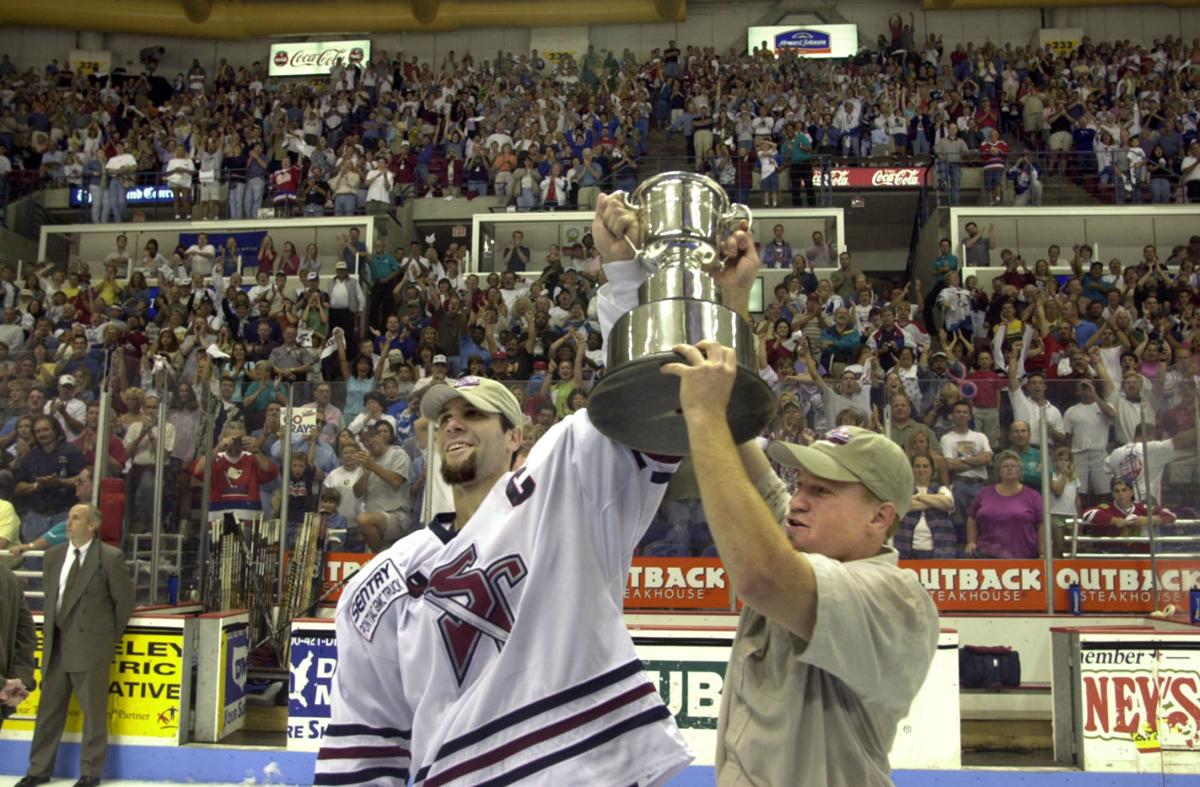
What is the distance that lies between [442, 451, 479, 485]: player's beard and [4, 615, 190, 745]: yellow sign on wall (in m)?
6.14

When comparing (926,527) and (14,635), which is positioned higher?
(926,527)

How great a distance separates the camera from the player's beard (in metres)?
2.50

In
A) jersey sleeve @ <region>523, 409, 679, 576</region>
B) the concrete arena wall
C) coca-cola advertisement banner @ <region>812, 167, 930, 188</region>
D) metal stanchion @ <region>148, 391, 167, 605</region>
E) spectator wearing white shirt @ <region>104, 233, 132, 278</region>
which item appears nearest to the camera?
jersey sleeve @ <region>523, 409, 679, 576</region>

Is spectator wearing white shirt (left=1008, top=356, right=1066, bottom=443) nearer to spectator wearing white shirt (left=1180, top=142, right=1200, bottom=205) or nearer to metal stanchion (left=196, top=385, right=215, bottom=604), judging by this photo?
metal stanchion (left=196, top=385, right=215, bottom=604)

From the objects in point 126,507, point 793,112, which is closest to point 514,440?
point 126,507

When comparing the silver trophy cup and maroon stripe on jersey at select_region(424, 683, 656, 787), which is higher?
the silver trophy cup

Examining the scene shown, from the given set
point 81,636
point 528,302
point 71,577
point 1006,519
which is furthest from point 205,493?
point 528,302

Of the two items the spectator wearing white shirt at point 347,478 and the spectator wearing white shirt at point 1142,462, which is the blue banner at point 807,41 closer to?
the spectator wearing white shirt at point 1142,462

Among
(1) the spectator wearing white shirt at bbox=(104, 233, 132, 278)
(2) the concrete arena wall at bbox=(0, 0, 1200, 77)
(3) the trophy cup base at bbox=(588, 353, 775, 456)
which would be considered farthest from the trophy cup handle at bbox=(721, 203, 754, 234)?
(2) the concrete arena wall at bbox=(0, 0, 1200, 77)

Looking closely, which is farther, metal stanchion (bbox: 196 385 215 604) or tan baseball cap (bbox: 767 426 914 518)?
metal stanchion (bbox: 196 385 215 604)

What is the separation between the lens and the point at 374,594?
8.03ft

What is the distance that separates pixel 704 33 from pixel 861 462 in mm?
24601

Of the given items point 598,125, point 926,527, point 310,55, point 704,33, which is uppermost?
point 704,33

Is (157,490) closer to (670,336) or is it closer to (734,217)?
(734,217)
